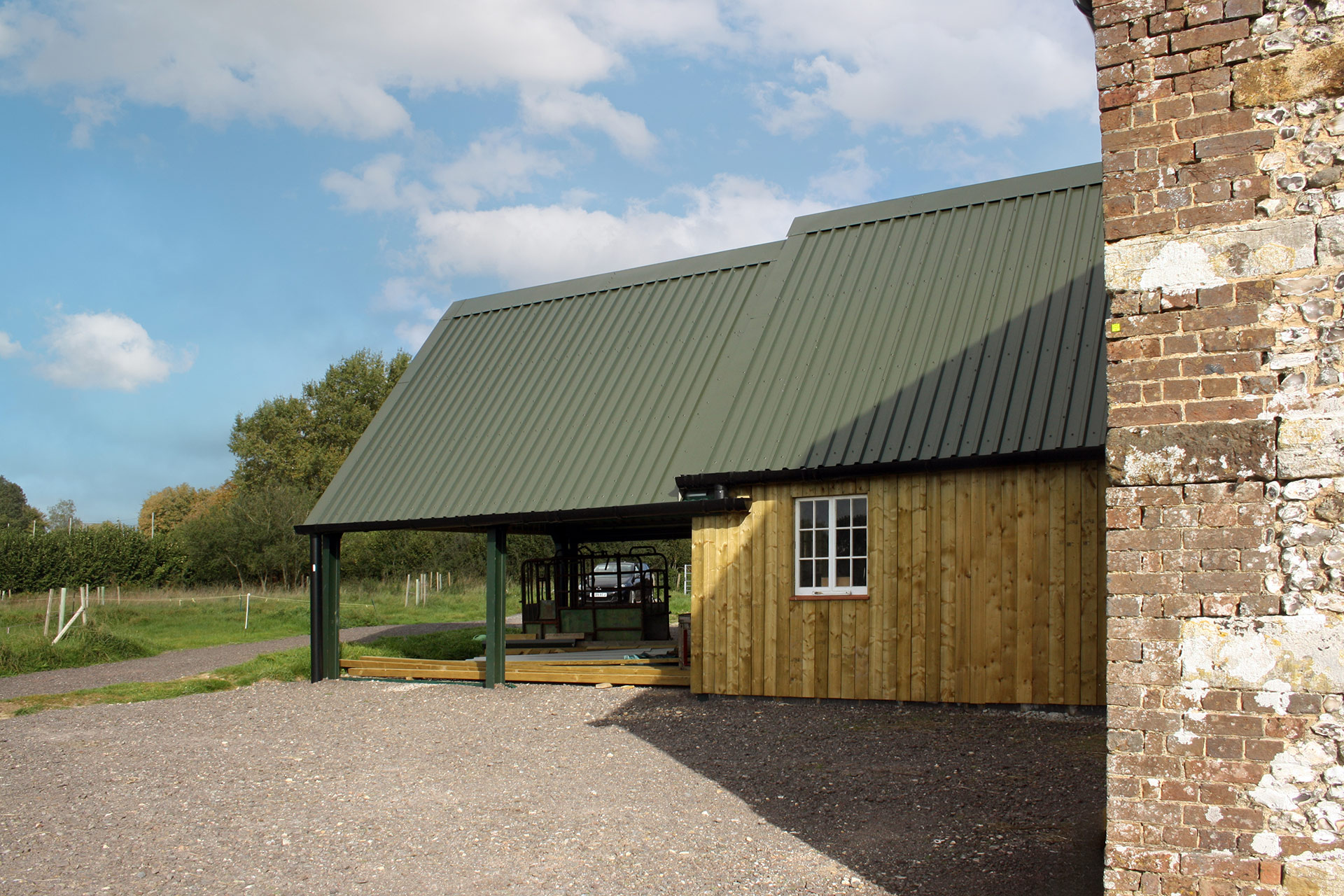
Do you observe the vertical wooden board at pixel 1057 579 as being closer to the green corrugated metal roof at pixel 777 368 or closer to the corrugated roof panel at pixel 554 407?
the green corrugated metal roof at pixel 777 368

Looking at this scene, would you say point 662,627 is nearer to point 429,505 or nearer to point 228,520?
point 429,505

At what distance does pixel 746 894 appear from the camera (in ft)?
17.4

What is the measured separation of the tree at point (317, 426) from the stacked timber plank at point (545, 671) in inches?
1685

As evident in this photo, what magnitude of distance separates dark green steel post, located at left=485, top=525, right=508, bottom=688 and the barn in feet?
0.16

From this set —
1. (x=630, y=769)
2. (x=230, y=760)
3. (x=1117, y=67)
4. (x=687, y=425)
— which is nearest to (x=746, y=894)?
(x=630, y=769)

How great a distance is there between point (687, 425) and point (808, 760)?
19.3 feet

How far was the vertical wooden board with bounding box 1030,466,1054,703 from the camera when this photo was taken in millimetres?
9953

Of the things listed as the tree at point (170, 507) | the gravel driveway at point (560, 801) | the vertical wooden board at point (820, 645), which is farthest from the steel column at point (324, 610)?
the tree at point (170, 507)

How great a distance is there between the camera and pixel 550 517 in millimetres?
13227

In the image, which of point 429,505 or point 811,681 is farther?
point 429,505

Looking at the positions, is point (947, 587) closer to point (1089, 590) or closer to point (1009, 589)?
point (1009, 589)

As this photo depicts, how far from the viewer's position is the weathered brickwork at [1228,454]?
382 centimetres

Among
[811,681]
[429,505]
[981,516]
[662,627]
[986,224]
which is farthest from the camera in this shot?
[662,627]

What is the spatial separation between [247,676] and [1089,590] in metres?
12.2
